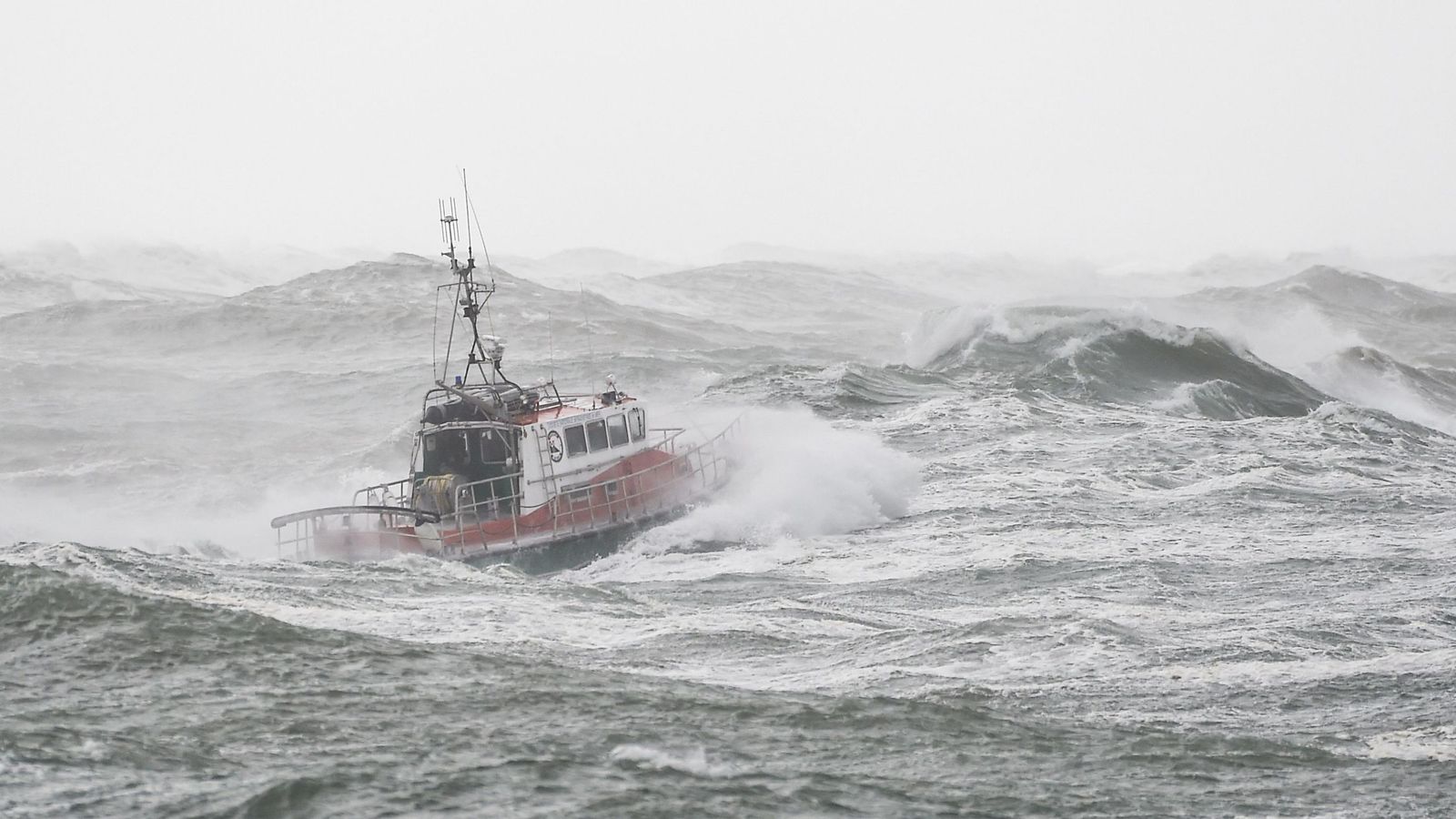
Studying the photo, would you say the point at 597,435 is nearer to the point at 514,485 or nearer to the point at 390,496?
the point at 514,485

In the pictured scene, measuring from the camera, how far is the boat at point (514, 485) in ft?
52.7

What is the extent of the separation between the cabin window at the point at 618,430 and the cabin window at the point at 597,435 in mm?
81

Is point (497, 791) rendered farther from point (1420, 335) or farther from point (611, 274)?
point (611, 274)

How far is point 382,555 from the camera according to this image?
52.1 feet

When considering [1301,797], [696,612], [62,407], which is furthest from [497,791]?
[62,407]

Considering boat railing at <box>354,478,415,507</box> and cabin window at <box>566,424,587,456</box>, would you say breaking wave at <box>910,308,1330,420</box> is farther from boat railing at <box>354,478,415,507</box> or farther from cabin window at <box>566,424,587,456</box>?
boat railing at <box>354,478,415,507</box>

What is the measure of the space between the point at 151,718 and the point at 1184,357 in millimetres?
24873

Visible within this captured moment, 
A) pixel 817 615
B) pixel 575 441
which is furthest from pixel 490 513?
pixel 817 615

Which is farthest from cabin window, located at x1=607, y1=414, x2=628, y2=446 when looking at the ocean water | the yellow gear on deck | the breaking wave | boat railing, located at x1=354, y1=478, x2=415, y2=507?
the breaking wave

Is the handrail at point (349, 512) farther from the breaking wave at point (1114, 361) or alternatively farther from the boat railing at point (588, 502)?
the breaking wave at point (1114, 361)

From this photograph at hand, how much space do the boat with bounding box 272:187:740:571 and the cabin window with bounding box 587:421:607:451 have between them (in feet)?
0.05

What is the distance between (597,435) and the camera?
1812 cm

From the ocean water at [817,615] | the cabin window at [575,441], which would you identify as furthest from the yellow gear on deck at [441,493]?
the ocean water at [817,615]

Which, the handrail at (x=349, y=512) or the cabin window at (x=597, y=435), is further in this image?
the cabin window at (x=597, y=435)
